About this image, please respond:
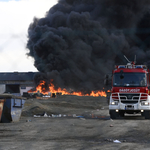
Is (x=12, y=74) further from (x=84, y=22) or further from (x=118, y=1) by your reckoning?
(x=118, y=1)

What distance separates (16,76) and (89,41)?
2902cm

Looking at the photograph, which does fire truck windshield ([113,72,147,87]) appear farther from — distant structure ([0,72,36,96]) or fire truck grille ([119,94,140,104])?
distant structure ([0,72,36,96])

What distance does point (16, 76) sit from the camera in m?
84.1

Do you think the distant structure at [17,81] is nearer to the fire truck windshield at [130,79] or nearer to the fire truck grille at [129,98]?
the fire truck windshield at [130,79]

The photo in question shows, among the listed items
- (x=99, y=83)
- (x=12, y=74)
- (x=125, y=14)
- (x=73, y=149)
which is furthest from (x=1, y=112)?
(x=12, y=74)

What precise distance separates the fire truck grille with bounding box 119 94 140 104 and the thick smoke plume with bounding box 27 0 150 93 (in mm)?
43072

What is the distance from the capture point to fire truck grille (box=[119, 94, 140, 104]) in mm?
15812

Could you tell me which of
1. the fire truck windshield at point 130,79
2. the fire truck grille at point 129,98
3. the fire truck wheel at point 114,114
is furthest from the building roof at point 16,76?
the fire truck grille at point 129,98

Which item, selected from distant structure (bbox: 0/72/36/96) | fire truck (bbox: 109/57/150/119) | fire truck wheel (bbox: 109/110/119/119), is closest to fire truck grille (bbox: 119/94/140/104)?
fire truck (bbox: 109/57/150/119)

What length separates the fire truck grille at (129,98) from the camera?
51.9ft

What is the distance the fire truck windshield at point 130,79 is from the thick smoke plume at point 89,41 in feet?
140

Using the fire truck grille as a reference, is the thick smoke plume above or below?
above

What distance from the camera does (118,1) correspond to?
231ft

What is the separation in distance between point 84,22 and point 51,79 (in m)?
17.4
